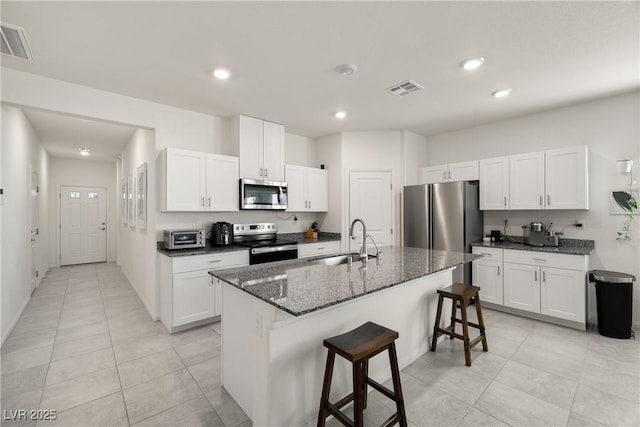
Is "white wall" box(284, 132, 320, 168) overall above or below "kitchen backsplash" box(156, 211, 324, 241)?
above

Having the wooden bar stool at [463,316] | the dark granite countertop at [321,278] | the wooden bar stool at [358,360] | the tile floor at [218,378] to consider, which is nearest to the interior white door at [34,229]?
the tile floor at [218,378]

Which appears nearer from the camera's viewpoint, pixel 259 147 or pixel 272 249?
pixel 272 249

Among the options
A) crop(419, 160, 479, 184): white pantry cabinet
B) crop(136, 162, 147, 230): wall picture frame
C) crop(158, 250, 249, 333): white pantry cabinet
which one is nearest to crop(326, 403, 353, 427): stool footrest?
crop(158, 250, 249, 333): white pantry cabinet

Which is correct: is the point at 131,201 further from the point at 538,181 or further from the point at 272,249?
the point at 538,181

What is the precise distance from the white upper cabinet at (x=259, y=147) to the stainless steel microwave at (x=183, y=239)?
101 cm

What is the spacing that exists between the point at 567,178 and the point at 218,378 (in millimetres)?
4350

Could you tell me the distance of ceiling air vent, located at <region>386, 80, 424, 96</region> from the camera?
3.01 m

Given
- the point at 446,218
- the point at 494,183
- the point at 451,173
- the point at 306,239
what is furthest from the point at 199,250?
A: the point at 494,183

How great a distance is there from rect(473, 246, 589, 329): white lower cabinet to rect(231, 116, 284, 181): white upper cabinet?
10.2ft

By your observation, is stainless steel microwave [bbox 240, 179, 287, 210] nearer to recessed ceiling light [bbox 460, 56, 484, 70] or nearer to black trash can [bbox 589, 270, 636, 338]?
recessed ceiling light [bbox 460, 56, 484, 70]

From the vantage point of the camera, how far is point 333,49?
2371 millimetres

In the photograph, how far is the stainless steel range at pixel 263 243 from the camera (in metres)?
3.71

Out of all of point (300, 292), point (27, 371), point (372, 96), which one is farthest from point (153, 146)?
point (300, 292)

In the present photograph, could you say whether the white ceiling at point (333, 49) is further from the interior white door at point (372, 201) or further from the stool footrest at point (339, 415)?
the stool footrest at point (339, 415)
